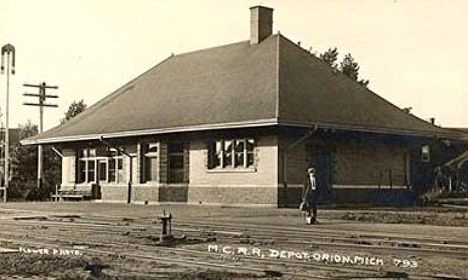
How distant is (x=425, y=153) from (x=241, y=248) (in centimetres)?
2315

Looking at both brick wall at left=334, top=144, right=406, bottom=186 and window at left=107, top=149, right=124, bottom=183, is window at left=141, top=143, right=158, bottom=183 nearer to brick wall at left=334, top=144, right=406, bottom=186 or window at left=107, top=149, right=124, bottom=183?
window at left=107, top=149, right=124, bottom=183

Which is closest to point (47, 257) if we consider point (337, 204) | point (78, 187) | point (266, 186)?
point (266, 186)

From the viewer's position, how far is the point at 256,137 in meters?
28.5

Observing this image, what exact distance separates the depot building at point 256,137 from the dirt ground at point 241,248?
7140 mm

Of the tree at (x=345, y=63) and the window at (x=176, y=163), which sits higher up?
the tree at (x=345, y=63)

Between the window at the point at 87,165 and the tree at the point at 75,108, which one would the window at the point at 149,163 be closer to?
the window at the point at 87,165

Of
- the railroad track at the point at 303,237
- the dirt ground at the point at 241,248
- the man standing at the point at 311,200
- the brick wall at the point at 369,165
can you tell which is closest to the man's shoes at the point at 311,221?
the man standing at the point at 311,200

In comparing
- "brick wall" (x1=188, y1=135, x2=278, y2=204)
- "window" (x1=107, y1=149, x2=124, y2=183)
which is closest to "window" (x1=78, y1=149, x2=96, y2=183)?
"window" (x1=107, y1=149, x2=124, y2=183)

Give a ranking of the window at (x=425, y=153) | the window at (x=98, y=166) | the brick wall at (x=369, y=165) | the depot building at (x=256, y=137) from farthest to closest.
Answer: the window at (x=98, y=166) → the window at (x=425, y=153) → the brick wall at (x=369, y=165) → the depot building at (x=256, y=137)

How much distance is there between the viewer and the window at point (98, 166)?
35.4 metres

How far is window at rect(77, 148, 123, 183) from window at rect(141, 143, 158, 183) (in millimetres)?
2065

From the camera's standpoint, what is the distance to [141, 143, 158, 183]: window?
3288cm

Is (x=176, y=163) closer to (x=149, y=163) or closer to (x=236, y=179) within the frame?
(x=149, y=163)

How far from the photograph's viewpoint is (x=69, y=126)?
3903 centimetres
